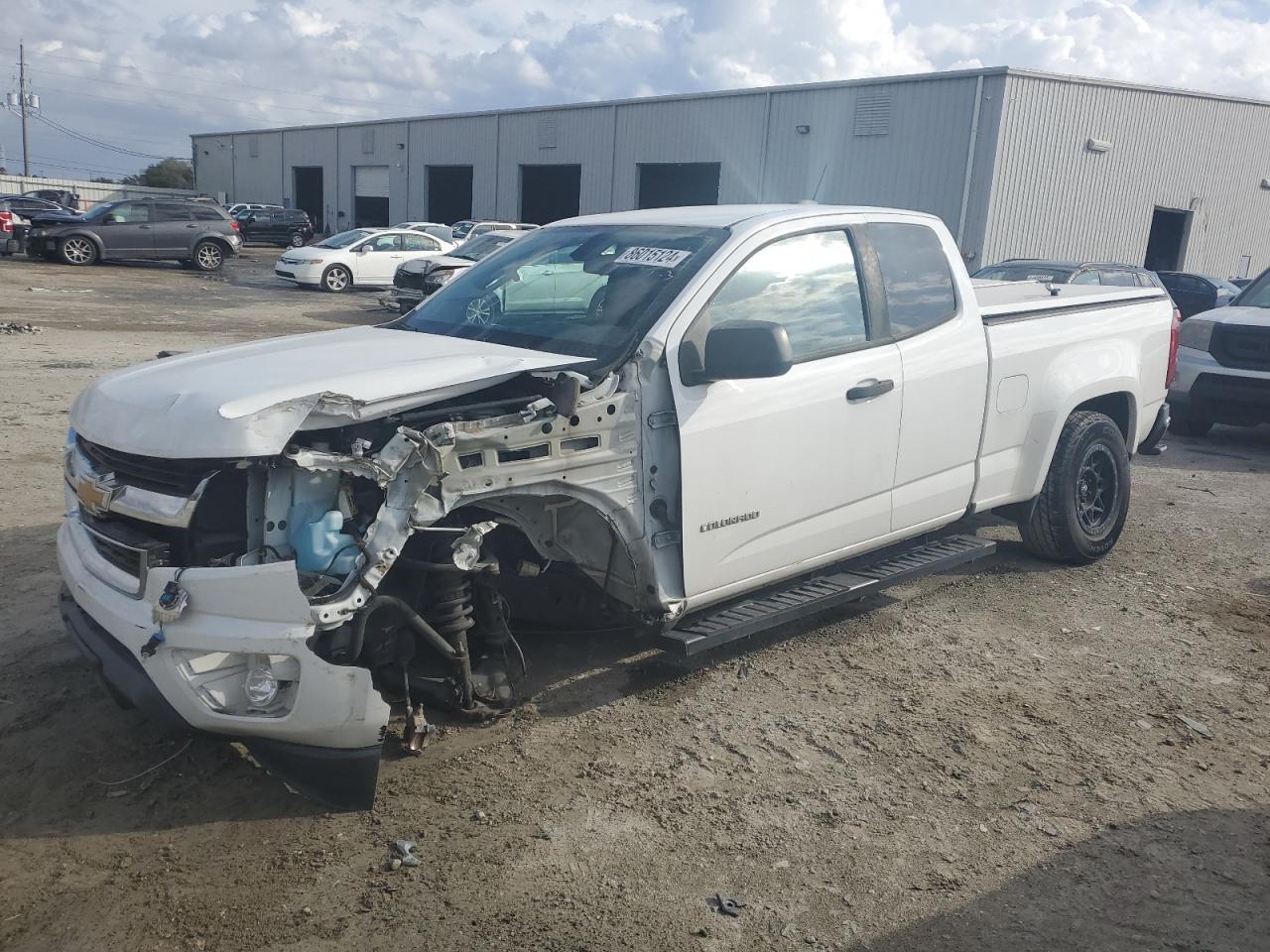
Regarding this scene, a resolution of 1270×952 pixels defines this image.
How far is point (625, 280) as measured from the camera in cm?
429

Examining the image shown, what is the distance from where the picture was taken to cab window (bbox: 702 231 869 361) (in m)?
4.23

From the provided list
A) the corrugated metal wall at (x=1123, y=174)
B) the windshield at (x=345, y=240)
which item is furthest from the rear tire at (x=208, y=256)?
the corrugated metal wall at (x=1123, y=174)

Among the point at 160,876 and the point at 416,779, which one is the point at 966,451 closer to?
the point at 416,779

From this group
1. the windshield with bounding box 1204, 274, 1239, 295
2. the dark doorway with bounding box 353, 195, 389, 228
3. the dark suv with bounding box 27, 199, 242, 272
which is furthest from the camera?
the dark doorway with bounding box 353, 195, 389, 228

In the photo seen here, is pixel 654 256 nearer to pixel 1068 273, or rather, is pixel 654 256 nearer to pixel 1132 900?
pixel 1132 900

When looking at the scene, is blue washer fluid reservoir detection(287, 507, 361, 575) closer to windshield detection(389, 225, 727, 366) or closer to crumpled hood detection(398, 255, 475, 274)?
windshield detection(389, 225, 727, 366)

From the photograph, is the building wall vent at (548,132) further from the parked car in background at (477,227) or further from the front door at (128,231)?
the front door at (128,231)

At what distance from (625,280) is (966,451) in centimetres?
200

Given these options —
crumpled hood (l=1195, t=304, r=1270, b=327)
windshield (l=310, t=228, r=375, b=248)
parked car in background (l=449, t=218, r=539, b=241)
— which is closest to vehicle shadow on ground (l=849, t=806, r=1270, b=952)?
crumpled hood (l=1195, t=304, r=1270, b=327)

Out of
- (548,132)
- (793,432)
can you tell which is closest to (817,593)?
(793,432)

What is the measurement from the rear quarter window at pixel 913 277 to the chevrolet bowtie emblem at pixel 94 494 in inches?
128

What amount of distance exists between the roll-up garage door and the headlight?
40.2 m

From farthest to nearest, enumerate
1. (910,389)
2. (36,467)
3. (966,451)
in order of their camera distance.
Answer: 1. (36,467)
2. (966,451)
3. (910,389)

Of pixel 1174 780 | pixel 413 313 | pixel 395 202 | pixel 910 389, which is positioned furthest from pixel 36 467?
pixel 395 202
